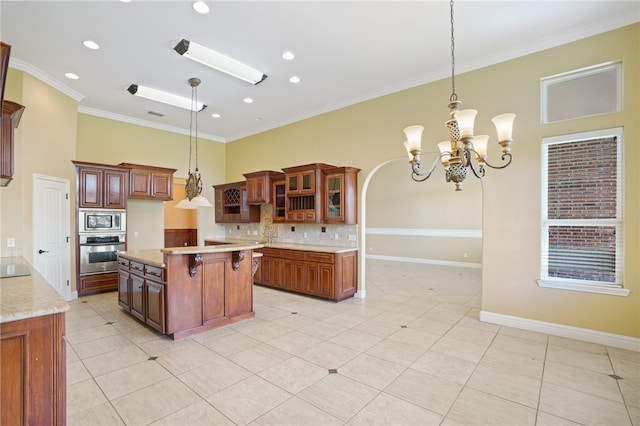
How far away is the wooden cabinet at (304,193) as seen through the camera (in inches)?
225

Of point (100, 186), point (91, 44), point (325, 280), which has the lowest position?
point (325, 280)

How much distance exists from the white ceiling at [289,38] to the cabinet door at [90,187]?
141cm

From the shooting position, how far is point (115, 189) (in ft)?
19.6

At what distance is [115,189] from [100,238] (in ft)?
3.23

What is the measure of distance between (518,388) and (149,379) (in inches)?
128

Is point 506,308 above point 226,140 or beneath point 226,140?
beneath

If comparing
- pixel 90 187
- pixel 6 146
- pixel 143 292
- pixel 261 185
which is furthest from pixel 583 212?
pixel 90 187

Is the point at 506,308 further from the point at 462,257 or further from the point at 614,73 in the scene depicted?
the point at 462,257

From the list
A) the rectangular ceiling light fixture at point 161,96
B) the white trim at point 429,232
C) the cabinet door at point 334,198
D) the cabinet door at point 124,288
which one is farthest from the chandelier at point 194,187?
the white trim at point 429,232

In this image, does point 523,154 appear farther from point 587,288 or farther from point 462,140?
point 462,140

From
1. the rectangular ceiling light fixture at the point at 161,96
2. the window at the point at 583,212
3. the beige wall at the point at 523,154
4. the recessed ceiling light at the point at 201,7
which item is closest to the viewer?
the recessed ceiling light at the point at 201,7

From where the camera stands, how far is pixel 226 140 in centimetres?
857

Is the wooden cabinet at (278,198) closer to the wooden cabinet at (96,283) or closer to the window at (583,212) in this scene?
the wooden cabinet at (96,283)

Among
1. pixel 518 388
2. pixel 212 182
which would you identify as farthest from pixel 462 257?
pixel 212 182
